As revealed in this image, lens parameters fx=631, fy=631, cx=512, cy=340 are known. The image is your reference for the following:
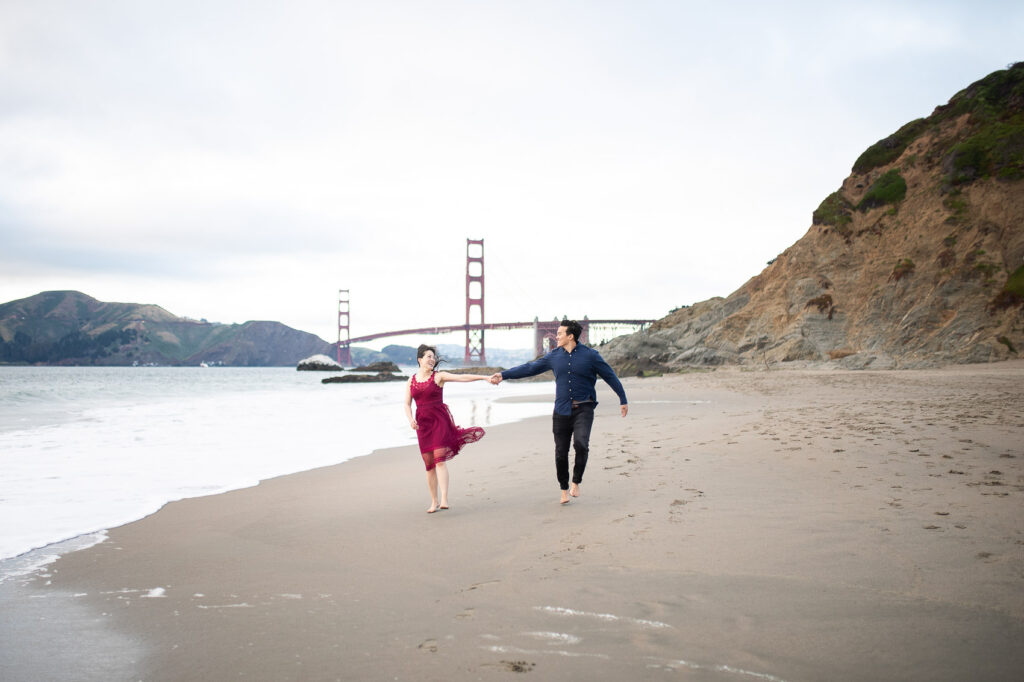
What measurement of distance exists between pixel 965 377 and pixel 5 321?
169 meters

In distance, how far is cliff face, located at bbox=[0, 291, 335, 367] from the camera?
126m

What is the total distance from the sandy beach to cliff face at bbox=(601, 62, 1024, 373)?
1894cm

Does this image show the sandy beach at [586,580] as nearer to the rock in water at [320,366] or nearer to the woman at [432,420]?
the woman at [432,420]

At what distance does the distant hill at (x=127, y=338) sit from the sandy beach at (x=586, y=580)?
13693 cm

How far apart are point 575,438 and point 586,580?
2.24m

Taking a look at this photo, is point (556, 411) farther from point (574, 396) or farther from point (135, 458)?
point (135, 458)

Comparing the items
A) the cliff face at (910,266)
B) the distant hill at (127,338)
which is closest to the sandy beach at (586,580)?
the cliff face at (910,266)

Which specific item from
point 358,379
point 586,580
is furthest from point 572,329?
point 358,379

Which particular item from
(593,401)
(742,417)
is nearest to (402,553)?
(593,401)

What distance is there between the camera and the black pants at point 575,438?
5172mm

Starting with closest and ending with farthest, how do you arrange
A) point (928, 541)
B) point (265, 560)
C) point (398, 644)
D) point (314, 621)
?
point (398, 644)
point (314, 621)
point (928, 541)
point (265, 560)

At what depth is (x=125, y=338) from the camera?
133250mm

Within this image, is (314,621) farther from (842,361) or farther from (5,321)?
(5,321)

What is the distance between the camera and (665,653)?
7.86 feet
